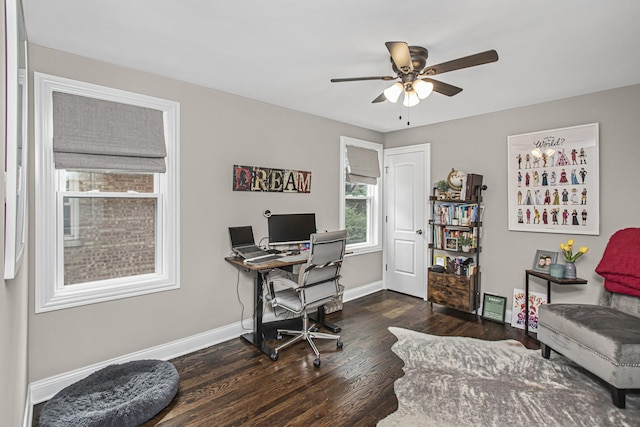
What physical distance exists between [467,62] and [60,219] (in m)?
3.02

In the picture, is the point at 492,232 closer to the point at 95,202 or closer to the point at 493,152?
the point at 493,152

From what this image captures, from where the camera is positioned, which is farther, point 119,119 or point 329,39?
point 119,119

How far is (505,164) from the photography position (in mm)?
3752

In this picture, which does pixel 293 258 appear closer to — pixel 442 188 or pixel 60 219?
pixel 60 219

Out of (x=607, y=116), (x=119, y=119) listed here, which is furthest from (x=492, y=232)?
(x=119, y=119)

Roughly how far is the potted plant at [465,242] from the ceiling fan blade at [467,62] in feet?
7.77

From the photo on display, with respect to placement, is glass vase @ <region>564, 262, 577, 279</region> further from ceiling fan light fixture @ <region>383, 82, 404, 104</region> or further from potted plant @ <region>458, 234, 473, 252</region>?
ceiling fan light fixture @ <region>383, 82, 404, 104</region>

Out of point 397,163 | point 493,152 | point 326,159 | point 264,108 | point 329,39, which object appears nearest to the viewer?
point 329,39

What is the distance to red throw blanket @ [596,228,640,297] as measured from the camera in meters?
2.65

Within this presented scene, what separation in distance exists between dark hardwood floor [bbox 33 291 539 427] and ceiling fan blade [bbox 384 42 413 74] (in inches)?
88.4

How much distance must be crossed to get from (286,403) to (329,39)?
8.18 ft

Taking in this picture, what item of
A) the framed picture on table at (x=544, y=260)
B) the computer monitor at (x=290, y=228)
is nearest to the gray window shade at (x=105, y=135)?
the computer monitor at (x=290, y=228)

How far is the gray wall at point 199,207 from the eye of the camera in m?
2.37

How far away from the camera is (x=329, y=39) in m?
2.14
